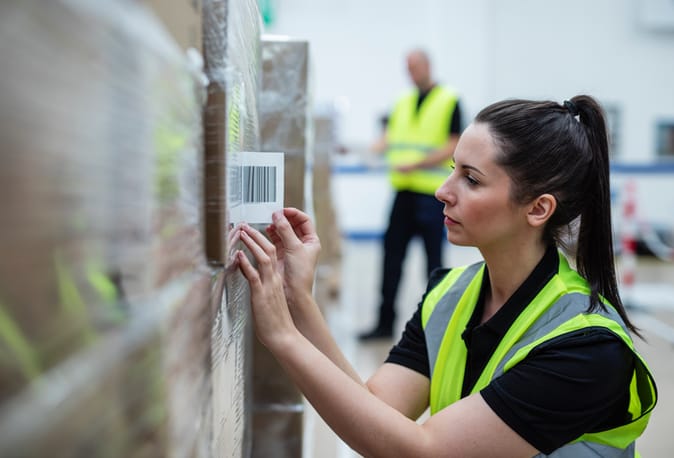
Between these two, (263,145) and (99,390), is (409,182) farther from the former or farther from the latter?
(99,390)

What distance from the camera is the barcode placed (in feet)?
2.89

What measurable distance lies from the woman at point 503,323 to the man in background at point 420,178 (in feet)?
6.01

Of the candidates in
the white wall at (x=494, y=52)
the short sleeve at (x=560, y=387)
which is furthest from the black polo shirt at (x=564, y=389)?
the white wall at (x=494, y=52)

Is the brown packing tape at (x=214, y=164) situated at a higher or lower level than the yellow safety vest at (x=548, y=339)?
higher

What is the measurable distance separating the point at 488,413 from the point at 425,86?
2.51 meters

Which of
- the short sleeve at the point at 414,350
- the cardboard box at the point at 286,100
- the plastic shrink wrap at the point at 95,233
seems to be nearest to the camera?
the plastic shrink wrap at the point at 95,233

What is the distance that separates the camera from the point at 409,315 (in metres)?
3.89

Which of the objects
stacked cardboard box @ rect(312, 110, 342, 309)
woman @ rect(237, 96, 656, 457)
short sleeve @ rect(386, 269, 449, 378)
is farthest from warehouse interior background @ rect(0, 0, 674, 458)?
stacked cardboard box @ rect(312, 110, 342, 309)

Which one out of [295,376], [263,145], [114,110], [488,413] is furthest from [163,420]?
[263,145]

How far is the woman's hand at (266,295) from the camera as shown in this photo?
32.5 inches

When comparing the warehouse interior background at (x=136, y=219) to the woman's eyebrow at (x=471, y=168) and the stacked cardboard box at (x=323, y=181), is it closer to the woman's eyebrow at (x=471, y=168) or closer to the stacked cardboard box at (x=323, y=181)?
the woman's eyebrow at (x=471, y=168)

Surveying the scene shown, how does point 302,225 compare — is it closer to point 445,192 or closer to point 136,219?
point 445,192

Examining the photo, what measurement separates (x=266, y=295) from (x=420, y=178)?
233cm

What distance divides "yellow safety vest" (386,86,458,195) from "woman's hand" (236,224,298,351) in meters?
2.21
